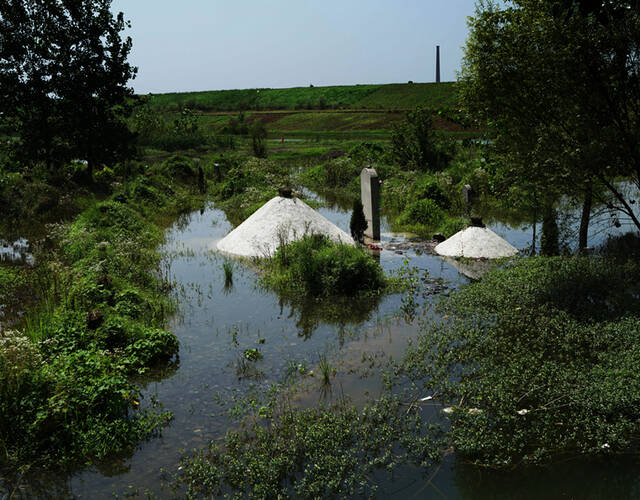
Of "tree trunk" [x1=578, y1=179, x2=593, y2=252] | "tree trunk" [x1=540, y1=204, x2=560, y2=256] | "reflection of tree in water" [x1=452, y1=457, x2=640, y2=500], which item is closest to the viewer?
"reflection of tree in water" [x1=452, y1=457, x2=640, y2=500]

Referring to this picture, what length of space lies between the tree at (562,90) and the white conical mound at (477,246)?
2.44m

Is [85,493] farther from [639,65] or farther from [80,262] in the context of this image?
[639,65]

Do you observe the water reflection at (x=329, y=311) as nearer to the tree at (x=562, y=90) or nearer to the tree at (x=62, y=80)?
the tree at (x=562, y=90)

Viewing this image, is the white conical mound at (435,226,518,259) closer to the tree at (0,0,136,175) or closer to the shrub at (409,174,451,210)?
the shrub at (409,174,451,210)

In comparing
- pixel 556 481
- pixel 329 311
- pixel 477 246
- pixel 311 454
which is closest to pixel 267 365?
pixel 311 454

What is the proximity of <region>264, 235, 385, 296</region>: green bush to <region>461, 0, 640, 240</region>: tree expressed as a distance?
14.7 feet

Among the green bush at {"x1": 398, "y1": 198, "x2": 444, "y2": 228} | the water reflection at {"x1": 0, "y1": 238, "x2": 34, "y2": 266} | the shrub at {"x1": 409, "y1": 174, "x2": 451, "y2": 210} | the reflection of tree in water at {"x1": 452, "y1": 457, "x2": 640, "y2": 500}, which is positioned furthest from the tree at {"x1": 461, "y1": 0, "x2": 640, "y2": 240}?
the water reflection at {"x1": 0, "y1": 238, "x2": 34, "y2": 266}

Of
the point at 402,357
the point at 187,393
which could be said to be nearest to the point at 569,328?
the point at 402,357

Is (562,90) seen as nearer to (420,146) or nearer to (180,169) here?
(420,146)

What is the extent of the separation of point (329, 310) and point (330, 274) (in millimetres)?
1470

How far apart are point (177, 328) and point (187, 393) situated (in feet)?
9.46

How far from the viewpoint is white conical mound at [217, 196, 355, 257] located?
1638 cm

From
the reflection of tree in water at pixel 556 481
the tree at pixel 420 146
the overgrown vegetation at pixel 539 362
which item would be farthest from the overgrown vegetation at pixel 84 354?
the tree at pixel 420 146

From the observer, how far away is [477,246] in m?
16.0
